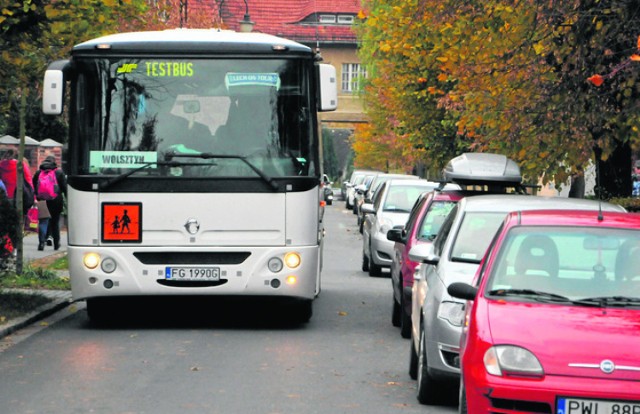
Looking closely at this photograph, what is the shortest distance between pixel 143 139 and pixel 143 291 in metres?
1.56

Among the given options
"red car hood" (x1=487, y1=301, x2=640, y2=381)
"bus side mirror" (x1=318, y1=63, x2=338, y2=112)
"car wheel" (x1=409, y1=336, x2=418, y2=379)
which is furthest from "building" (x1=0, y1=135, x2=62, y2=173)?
"red car hood" (x1=487, y1=301, x2=640, y2=381)

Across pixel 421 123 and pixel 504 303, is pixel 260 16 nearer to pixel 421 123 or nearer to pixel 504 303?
pixel 421 123

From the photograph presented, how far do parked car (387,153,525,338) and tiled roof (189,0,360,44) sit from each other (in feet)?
259

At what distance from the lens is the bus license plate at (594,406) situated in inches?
294

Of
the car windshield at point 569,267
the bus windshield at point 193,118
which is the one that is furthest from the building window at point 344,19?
the car windshield at point 569,267

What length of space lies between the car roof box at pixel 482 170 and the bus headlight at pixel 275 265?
124 inches

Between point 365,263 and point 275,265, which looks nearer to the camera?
point 275,265

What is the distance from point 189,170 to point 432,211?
282 cm

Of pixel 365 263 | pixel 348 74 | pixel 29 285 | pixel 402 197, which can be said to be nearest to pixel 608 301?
A: pixel 29 285

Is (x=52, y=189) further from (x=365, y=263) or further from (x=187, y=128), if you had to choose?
(x=187, y=128)

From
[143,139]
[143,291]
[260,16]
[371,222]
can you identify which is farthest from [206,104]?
[260,16]

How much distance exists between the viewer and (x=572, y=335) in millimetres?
7758

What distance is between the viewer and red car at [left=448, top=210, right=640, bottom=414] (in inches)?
297

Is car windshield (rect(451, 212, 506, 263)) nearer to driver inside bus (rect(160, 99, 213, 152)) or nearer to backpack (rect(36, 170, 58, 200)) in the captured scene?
driver inside bus (rect(160, 99, 213, 152))
